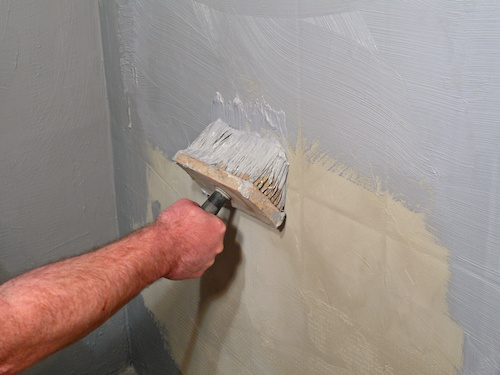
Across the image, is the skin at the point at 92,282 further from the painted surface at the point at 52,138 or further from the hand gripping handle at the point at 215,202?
the painted surface at the point at 52,138

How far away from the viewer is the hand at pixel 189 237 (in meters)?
0.96

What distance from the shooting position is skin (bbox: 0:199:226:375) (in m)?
0.75

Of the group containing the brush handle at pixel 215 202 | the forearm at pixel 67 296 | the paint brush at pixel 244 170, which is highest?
the paint brush at pixel 244 170

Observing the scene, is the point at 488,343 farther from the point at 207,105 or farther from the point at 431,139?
the point at 207,105

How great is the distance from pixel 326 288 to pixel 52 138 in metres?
0.90

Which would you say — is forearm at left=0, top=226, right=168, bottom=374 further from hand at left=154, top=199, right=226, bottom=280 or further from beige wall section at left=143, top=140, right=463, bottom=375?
beige wall section at left=143, top=140, right=463, bottom=375

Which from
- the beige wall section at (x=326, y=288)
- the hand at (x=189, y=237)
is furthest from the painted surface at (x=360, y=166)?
the hand at (x=189, y=237)

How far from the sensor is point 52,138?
137cm

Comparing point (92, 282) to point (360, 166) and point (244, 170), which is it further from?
point (360, 166)

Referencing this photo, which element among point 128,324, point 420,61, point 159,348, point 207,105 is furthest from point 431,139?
point 128,324

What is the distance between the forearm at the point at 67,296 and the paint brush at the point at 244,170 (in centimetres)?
17

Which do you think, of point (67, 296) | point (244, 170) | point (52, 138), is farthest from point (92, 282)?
point (52, 138)

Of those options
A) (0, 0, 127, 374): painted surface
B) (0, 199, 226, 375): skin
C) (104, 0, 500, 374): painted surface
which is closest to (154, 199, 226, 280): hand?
(0, 199, 226, 375): skin

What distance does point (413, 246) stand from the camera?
0.70 meters
